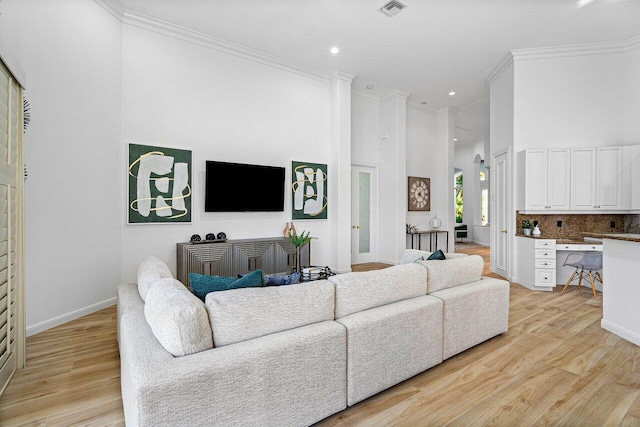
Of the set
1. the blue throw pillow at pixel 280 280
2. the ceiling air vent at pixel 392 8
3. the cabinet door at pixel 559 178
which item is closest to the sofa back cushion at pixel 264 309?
the blue throw pillow at pixel 280 280

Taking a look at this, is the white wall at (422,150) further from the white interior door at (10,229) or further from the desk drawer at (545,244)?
the white interior door at (10,229)

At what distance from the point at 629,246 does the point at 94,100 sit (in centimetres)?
569

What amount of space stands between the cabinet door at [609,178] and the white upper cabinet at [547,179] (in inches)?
15.1

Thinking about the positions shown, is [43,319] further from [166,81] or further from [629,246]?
[629,246]

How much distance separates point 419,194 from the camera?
24.3ft

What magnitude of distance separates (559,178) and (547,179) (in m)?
0.17

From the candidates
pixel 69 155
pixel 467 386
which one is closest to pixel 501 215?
pixel 467 386

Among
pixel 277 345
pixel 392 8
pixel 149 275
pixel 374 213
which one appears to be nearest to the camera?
pixel 277 345

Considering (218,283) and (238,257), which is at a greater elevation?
(218,283)

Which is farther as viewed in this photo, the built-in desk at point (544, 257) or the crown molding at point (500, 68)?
the crown molding at point (500, 68)

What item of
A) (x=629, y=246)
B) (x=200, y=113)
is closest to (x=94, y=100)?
(x=200, y=113)

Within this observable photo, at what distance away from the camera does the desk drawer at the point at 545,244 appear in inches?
181

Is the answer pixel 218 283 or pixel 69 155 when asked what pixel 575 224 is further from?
pixel 69 155

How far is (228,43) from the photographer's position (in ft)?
15.6
